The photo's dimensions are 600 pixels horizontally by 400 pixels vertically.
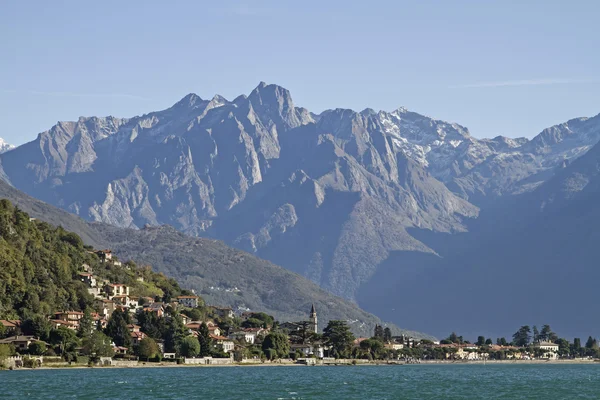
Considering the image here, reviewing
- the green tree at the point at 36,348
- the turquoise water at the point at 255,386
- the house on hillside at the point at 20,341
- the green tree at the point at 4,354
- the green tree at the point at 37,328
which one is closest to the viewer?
the turquoise water at the point at 255,386

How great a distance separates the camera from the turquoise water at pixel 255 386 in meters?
132

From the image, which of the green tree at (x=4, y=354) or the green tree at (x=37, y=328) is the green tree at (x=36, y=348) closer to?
the green tree at (x=37, y=328)

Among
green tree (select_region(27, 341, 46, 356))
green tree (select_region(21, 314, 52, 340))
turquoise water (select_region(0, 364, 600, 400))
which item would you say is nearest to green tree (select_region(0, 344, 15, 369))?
turquoise water (select_region(0, 364, 600, 400))

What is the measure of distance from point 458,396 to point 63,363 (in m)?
77.8

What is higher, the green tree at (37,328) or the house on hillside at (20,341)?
the green tree at (37,328)

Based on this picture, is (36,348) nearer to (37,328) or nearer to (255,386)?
(37,328)

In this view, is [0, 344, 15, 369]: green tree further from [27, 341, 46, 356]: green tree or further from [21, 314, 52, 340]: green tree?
[21, 314, 52, 340]: green tree

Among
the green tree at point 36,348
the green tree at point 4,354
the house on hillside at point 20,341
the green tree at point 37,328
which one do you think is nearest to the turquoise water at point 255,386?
the green tree at point 4,354

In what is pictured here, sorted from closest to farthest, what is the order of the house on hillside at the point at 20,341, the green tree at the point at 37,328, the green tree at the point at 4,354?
the green tree at the point at 4,354 < the house on hillside at the point at 20,341 < the green tree at the point at 37,328

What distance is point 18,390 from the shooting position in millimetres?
128875

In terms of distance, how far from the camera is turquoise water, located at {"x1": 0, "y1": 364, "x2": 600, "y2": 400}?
431ft

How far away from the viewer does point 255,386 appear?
151625mm

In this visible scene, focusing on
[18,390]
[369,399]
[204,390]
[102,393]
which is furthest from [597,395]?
[18,390]

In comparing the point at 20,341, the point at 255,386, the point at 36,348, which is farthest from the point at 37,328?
the point at 255,386
